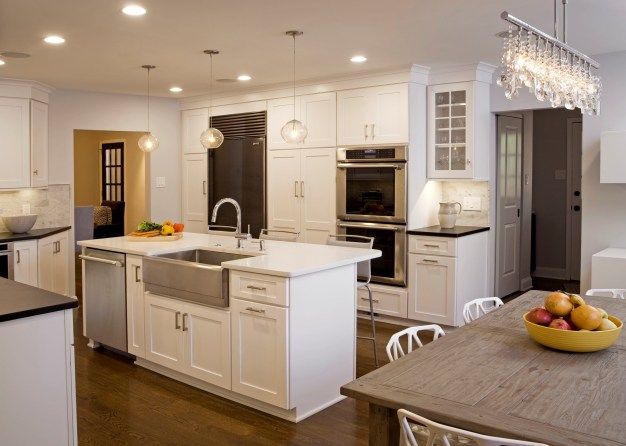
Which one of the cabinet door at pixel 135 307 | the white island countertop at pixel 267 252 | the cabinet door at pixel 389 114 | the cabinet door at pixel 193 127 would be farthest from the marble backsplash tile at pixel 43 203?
the cabinet door at pixel 389 114

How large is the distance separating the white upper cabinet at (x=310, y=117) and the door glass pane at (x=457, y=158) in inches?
45.2

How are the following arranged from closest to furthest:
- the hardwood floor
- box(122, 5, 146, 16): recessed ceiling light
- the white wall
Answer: the hardwood floor
box(122, 5, 146, 16): recessed ceiling light
the white wall

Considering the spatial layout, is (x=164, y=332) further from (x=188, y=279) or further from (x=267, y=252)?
(x=267, y=252)

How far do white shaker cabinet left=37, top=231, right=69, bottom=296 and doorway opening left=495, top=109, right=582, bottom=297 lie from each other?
4.71 metres

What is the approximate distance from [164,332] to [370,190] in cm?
249

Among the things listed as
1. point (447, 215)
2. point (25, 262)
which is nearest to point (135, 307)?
point (25, 262)

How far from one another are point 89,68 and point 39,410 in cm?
381

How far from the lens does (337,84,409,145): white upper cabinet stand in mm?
5418

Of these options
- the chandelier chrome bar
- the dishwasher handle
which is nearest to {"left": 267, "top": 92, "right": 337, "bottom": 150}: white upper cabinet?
the dishwasher handle

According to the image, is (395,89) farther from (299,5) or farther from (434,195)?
(299,5)

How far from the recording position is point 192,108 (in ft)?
24.4

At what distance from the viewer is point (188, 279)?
3713 mm

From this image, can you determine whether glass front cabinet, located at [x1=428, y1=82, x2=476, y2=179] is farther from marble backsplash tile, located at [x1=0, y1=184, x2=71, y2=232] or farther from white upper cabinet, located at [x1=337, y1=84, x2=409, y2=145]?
marble backsplash tile, located at [x1=0, y1=184, x2=71, y2=232]

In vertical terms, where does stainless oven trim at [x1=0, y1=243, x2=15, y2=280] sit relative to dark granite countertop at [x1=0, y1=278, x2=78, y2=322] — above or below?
below
